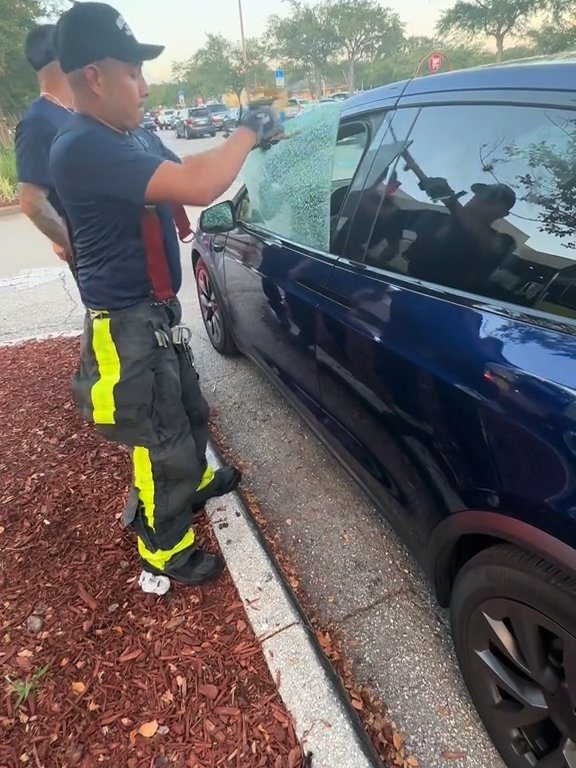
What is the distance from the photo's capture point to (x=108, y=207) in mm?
1699

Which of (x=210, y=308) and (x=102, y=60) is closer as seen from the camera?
(x=102, y=60)

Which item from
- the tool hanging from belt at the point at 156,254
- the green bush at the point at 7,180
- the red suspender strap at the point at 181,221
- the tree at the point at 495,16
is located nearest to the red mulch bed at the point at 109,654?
the tool hanging from belt at the point at 156,254

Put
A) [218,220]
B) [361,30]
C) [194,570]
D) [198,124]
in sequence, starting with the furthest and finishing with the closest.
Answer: [361,30] → [198,124] → [218,220] → [194,570]

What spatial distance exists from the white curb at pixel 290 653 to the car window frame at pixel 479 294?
3.92 feet

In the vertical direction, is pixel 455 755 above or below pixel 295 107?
below

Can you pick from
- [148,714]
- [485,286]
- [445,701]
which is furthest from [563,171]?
[148,714]

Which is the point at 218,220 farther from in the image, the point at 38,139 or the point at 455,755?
the point at 455,755

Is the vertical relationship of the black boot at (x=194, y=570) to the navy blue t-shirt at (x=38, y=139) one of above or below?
below

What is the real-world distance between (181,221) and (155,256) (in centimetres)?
29

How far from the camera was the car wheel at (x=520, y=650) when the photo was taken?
122 centimetres

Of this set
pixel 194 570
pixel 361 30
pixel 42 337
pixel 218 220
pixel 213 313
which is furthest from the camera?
pixel 361 30

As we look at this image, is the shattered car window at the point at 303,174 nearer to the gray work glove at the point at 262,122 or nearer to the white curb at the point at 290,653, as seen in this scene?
the gray work glove at the point at 262,122

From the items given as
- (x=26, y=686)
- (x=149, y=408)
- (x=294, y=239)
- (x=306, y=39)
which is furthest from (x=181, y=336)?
(x=306, y=39)

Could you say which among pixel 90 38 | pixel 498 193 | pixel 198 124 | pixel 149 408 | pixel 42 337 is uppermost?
pixel 90 38
